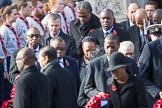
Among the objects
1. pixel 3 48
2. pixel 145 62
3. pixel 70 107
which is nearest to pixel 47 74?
pixel 70 107

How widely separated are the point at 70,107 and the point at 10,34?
4369mm

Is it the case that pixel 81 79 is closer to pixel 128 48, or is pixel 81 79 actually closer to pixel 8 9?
pixel 128 48

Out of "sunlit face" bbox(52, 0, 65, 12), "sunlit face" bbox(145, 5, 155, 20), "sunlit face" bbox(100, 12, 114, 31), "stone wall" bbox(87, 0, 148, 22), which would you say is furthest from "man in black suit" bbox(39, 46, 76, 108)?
"stone wall" bbox(87, 0, 148, 22)

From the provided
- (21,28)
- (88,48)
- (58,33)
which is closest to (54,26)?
(58,33)

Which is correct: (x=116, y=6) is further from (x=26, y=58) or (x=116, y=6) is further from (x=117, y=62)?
(x=117, y=62)

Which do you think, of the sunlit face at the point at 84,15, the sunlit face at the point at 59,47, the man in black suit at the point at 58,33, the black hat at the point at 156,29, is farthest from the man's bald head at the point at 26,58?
the sunlit face at the point at 84,15

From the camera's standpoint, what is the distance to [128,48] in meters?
14.7

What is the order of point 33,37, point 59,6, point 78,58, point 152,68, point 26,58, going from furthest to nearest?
point 59,6, point 78,58, point 33,37, point 152,68, point 26,58

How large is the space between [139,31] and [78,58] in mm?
1405

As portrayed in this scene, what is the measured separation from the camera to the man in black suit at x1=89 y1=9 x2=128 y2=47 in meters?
16.0

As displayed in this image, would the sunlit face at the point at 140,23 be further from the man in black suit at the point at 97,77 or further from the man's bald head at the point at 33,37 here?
the man in black suit at the point at 97,77

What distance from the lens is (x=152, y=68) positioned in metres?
13.4

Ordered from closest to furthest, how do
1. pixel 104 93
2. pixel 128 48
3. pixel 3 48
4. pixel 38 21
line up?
1. pixel 104 93
2. pixel 128 48
3. pixel 3 48
4. pixel 38 21

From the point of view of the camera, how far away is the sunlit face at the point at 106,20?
15953 millimetres
